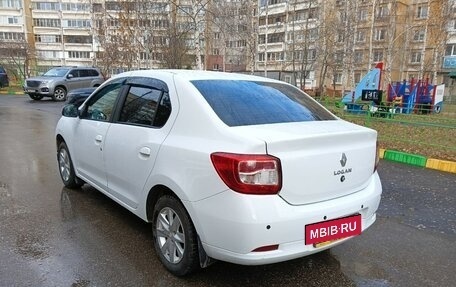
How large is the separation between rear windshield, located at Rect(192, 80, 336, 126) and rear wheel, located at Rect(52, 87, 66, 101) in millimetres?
19091

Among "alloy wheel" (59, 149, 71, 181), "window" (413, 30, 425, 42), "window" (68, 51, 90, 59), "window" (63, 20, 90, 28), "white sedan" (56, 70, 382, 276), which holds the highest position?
"window" (63, 20, 90, 28)

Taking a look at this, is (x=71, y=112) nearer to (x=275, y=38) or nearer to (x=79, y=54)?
(x=275, y=38)

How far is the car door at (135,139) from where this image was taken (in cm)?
314

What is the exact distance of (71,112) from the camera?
4.70m

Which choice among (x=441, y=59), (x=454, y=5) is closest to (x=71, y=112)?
(x=454, y=5)

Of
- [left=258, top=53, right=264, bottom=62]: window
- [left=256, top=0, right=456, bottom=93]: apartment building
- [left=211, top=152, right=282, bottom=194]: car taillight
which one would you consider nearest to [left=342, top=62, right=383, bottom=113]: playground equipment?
[left=256, top=0, right=456, bottom=93]: apartment building

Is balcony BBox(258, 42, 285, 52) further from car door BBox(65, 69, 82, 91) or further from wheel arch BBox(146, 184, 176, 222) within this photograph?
wheel arch BBox(146, 184, 176, 222)

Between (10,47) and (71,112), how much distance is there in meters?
39.0

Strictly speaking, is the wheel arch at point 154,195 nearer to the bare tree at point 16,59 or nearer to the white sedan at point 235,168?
Answer: the white sedan at point 235,168

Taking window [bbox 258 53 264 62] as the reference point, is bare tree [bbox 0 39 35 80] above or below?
below

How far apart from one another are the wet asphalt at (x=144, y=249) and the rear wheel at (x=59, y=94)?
52.6 feet

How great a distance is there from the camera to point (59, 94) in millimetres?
20156

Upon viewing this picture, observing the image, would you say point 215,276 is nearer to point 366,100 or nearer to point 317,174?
point 317,174

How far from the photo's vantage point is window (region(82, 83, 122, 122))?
3.94 metres
